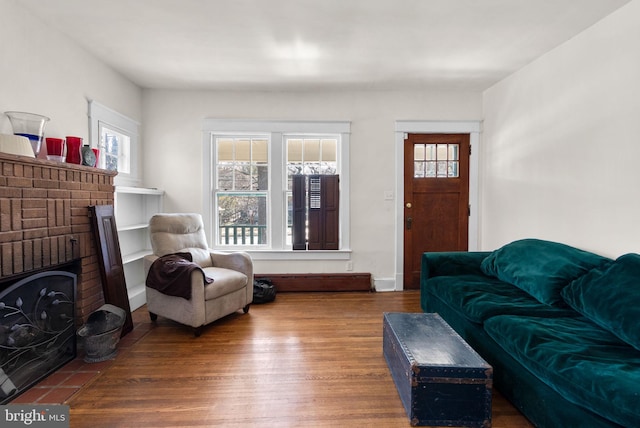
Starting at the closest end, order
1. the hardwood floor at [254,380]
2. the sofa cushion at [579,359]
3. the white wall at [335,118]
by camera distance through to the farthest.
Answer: the sofa cushion at [579,359]
the hardwood floor at [254,380]
the white wall at [335,118]

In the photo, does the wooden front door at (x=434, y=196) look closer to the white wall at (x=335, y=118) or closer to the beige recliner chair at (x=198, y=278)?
the white wall at (x=335, y=118)

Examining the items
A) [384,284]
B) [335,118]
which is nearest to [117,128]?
[335,118]

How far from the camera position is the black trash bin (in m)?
2.30

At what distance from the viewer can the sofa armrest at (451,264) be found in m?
3.01

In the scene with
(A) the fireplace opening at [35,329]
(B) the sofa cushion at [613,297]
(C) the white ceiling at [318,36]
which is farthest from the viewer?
(C) the white ceiling at [318,36]

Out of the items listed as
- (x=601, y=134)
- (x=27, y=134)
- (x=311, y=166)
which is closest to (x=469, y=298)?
(x=601, y=134)

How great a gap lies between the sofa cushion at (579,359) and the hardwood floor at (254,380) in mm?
439

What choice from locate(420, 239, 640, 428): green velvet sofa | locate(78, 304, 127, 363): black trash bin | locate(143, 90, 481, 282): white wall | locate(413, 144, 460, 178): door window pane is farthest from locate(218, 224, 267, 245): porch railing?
locate(420, 239, 640, 428): green velvet sofa

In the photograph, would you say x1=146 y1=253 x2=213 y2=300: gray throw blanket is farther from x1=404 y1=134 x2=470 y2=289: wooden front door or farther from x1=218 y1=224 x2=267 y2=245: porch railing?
x1=404 y1=134 x2=470 y2=289: wooden front door

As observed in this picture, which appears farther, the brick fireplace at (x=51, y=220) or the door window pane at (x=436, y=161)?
the door window pane at (x=436, y=161)

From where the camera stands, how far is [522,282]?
7.84ft

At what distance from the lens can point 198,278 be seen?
2.68 metres

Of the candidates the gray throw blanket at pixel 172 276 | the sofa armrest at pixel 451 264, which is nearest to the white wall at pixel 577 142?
the sofa armrest at pixel 451 264

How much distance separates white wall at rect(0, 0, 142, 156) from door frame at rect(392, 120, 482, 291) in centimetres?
334
